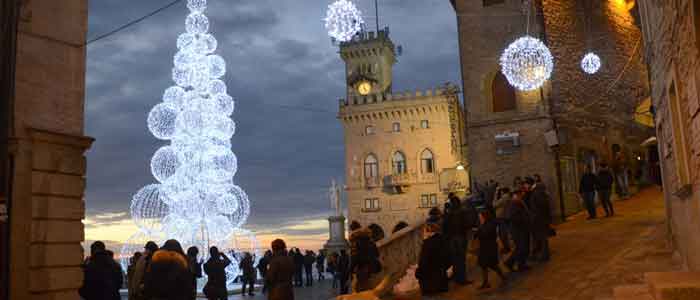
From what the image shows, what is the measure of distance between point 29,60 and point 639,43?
22.7m

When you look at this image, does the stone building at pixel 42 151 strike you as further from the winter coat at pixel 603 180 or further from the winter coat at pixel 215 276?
the winter coat at pixel 603 180

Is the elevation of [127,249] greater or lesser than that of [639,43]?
lesser

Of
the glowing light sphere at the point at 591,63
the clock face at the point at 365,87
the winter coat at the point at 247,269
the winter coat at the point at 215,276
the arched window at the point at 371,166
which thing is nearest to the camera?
the winter coat at the point at 215,276

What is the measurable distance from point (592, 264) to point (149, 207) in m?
13.0

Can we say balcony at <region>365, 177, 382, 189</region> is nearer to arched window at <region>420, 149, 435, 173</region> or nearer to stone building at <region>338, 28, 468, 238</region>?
stone building at <region>338, 28, 468, 238</region>

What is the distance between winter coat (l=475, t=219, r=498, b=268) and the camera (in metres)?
9.81

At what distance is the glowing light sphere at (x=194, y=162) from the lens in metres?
18.4

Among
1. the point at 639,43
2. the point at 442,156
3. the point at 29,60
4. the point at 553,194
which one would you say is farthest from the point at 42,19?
the point at 442,156

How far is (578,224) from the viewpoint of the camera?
15445 millimetres

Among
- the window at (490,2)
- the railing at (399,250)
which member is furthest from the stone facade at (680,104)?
the window at (490,2)

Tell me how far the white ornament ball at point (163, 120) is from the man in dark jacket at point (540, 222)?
11.6 m

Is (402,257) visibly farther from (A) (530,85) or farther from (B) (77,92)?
(B) (77,92)

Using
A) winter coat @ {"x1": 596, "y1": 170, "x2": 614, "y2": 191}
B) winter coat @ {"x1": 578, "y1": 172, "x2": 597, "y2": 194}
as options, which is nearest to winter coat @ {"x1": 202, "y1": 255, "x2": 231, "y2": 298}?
winter coat @ {"x1": 578, "y1": 172, "x2": 597, "y2": 194}

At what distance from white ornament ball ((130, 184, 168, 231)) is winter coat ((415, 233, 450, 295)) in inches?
427
